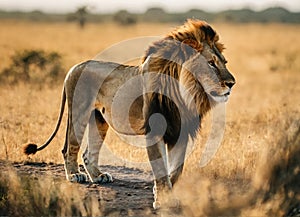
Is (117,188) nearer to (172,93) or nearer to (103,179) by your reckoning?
(103,179)

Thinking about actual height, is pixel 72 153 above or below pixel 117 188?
above

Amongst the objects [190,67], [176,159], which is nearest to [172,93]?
[190,67]

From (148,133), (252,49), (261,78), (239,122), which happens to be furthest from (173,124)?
(252,49)

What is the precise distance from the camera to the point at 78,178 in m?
7.31

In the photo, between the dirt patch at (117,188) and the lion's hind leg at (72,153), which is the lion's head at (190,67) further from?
the lion's hind leg at (72,153)

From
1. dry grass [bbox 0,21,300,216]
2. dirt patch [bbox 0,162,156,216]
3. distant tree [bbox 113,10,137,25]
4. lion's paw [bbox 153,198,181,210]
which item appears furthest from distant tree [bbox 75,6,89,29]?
lion's paw [bbox 153,198,181,210]

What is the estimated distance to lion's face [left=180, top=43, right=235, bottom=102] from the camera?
608cm

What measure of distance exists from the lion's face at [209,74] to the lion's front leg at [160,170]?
25.4 inches

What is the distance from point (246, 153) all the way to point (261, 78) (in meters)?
14.1

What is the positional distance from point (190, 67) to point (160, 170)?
103 centimetres

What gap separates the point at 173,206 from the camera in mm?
6090

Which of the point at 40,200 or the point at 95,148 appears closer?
the point at 40,200

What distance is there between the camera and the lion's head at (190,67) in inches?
244

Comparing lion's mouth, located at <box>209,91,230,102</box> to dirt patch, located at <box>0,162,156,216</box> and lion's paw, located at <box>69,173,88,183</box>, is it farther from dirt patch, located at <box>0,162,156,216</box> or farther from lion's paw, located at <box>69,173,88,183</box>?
lion's paw, located at <box>69,173,88,183</box>
